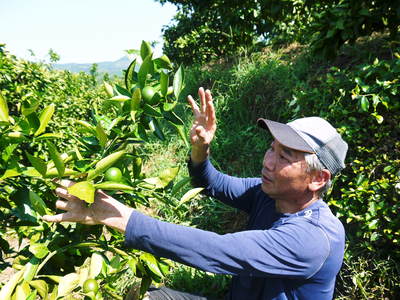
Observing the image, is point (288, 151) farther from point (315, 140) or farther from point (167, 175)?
point (167, 175)

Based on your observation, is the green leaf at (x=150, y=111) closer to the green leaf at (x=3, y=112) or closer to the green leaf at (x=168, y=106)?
the green leaf at (x=168, y=106)

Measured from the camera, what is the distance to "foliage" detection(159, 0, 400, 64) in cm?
317

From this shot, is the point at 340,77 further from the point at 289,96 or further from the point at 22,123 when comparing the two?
the point at 22,123

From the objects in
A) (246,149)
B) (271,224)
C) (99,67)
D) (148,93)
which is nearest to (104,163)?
(148,93)

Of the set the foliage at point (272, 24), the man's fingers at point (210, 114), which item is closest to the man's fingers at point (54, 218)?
the man's fingers at point (210, 114)

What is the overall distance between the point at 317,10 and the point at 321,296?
4.85 meters

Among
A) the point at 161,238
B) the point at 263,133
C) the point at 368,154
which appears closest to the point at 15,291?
the point at 161,238

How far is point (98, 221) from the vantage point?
3.73 ft

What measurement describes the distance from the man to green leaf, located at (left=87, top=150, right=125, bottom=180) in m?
0.09

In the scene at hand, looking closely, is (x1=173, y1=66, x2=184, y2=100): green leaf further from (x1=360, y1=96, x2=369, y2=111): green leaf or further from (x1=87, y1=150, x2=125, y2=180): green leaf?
(x1=360, y1=96, x2=369, y2=111): green leaf

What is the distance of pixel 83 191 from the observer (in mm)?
961

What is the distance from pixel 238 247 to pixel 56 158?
67 cm

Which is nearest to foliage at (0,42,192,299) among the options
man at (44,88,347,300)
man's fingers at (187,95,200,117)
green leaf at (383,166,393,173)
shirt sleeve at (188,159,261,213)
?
man at (44,88,347,300)

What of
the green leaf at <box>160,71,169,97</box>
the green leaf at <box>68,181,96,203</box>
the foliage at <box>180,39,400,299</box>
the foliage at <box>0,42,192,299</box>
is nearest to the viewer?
the green leaf at <box>68,181,96,203</box>
